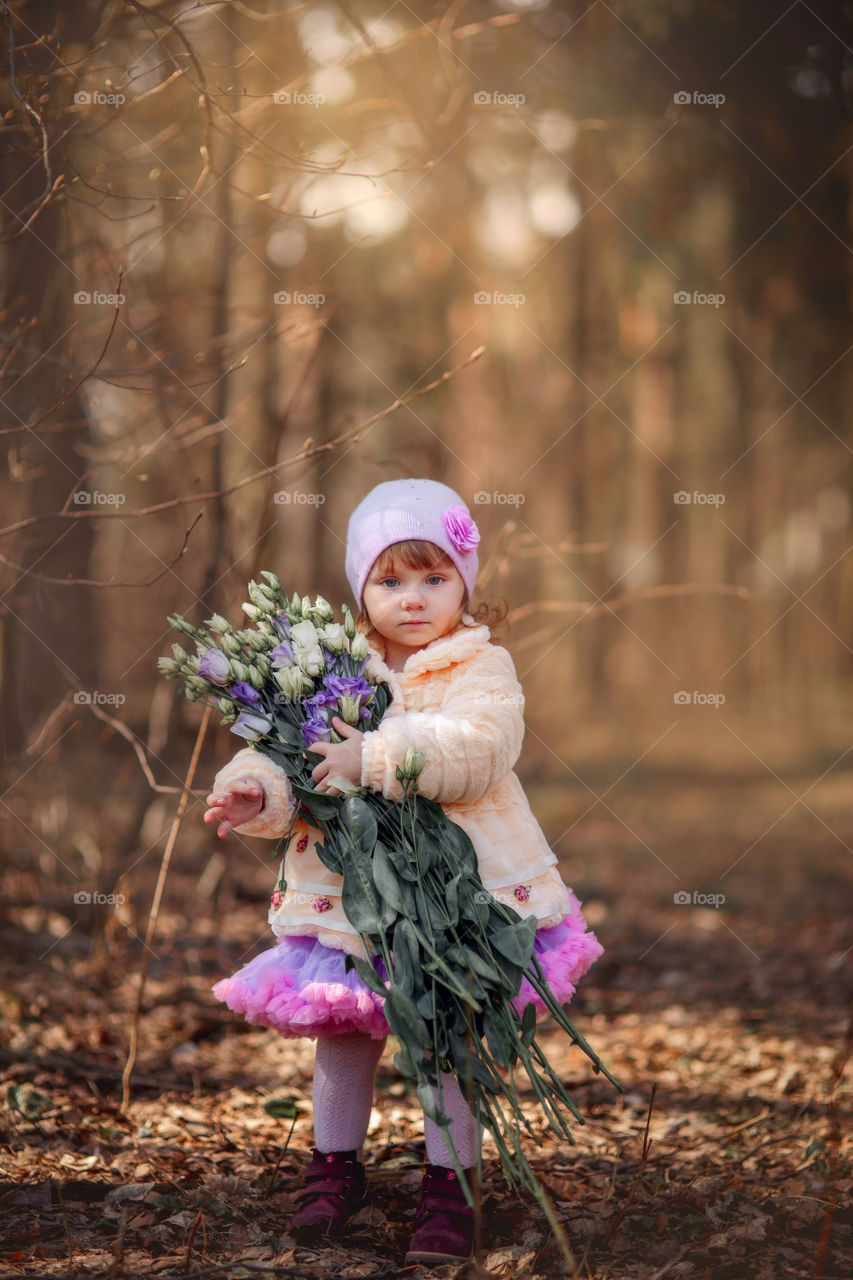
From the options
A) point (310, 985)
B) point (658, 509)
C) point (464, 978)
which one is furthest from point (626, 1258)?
point (658, 509)

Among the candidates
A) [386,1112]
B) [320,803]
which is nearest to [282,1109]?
[386,1112]

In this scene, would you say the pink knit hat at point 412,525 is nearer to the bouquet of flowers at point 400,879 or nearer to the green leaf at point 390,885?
the bouquet of flowers at point 400,879

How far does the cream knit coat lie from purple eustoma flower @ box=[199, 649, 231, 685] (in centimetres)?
18

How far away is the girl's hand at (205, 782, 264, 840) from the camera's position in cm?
217

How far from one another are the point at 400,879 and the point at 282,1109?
1428 mm

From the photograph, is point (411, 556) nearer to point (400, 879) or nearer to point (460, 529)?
point (460, 529)

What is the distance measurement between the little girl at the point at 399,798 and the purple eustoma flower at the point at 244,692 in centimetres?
12

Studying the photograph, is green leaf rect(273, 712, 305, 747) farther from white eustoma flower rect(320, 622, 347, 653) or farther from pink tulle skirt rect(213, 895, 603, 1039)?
pink tulle skirt rect(213, 895, 603, 1039)

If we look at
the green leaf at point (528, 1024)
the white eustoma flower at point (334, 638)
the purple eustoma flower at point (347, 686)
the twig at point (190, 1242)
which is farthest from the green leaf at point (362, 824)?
the twig at point (190, 1242)

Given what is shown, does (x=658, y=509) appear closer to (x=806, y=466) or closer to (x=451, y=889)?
(x=806, y=466)

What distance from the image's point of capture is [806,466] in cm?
1730

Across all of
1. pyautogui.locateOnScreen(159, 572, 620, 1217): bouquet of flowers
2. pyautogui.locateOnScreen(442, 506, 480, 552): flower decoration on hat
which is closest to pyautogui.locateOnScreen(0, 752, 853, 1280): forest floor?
pyautogui.locateOnScreen(159, 572, 620, 1217): bouquet of flowers

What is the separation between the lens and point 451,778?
7.18 ft

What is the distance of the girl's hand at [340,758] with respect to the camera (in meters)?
2.17
